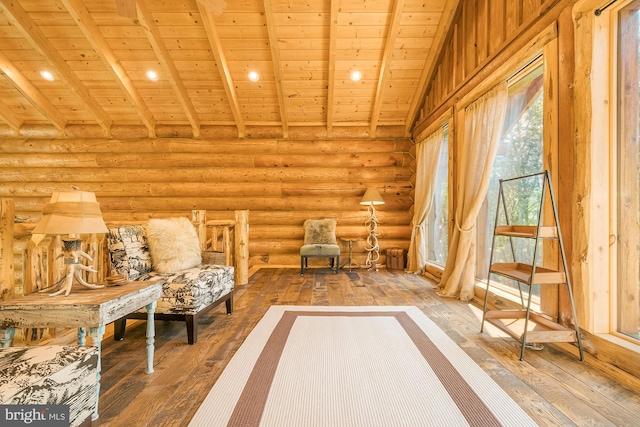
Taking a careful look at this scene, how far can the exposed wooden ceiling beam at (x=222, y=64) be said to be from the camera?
149 inches

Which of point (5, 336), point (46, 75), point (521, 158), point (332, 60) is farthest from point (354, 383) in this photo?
point (46, 75)

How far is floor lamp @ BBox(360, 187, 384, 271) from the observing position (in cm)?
534

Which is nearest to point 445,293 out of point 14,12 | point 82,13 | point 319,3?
point 319,3

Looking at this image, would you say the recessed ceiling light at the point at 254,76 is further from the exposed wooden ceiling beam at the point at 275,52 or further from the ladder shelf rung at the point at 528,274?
the ladder shelf rung at the point at 528,274

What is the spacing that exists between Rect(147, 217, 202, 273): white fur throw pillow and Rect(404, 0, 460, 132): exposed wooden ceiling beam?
4329 millimetres

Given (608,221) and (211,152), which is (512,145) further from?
(211,152)

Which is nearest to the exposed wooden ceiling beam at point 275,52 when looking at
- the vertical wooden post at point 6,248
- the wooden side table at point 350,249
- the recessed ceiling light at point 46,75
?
the wooden side table at point 350,249

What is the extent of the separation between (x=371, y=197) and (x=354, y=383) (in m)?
3.89

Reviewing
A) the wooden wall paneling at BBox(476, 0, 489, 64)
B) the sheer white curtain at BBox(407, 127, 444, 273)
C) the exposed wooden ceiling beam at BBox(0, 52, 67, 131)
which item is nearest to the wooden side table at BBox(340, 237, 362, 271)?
the sheer white curtain at BBox(407, 127, 444, 273)

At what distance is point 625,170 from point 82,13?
600cm

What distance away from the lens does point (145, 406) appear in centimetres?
157

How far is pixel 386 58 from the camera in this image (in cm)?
425

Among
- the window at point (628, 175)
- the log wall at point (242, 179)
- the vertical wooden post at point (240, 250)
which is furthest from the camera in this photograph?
the log wall at point (242, 179)

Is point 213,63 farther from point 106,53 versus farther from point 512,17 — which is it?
point 512,17
